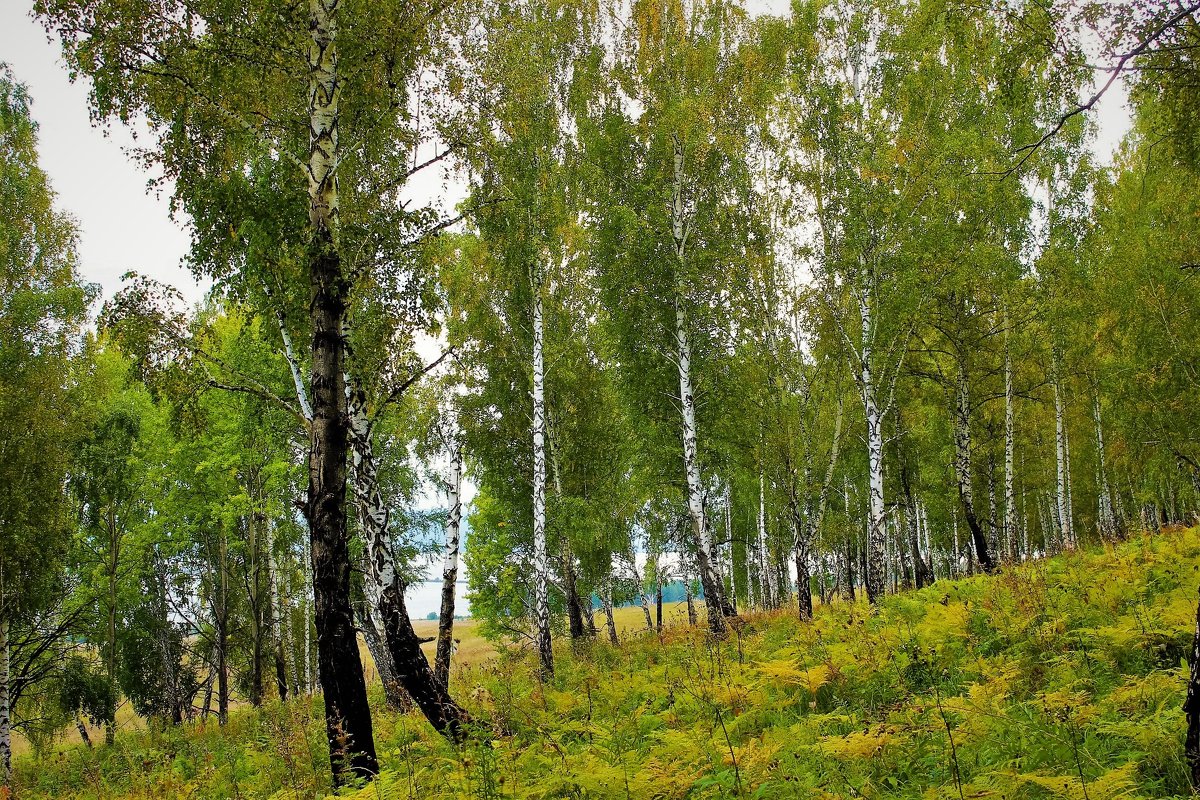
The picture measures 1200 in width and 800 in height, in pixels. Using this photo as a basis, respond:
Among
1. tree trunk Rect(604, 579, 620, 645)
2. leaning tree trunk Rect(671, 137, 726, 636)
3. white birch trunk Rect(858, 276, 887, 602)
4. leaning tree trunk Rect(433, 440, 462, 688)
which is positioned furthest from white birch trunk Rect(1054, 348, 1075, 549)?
leaning tree trunk Rect(433, 440, 462, 688)

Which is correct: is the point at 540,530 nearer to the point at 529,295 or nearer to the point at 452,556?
the point at 452,556

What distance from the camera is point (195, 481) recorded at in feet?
67.5

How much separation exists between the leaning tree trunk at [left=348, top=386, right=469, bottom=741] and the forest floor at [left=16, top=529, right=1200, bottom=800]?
431 millimetres

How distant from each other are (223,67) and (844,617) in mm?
12725

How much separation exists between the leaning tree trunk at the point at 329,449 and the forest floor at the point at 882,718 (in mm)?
676

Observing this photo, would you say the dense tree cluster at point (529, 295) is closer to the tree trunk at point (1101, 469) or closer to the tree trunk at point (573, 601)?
the tree trunk at point (573, 601)

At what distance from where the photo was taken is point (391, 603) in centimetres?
848

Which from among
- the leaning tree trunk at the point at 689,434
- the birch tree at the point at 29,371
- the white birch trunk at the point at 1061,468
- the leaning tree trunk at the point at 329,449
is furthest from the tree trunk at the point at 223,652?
the white birch trunk at the point at 1061,468

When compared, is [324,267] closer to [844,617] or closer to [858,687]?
[858,687]

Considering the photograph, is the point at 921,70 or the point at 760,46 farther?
the point at 760,46

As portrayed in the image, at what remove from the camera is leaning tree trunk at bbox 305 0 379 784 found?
6.47 meters

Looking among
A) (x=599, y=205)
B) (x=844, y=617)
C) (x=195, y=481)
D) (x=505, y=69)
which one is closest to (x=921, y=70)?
(x=599, y=205)

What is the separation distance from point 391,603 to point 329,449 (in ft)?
8.97

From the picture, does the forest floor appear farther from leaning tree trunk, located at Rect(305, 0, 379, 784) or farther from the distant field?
the distant field
